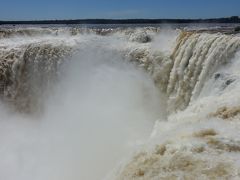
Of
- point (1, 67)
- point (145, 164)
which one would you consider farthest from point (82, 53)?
point (145, 164)

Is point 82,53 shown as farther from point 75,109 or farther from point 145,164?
point 145,164

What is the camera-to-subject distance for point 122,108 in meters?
15.2

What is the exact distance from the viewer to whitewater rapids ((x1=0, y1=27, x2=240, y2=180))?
677cm

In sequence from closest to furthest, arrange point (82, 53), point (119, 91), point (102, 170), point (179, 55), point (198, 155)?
point (198, 155) < point (102, 170) < point (179, 55) < point (119, 91) < point (82, 53)

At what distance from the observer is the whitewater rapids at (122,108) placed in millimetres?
6766

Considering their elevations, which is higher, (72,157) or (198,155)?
(198,155)

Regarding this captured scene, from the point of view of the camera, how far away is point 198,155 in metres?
6.40

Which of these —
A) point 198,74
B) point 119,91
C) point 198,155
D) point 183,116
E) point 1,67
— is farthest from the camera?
point 1,67

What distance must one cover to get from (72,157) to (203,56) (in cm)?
473

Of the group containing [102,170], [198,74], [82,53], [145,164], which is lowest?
[102,170]

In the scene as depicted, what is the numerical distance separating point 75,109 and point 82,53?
10.2ft

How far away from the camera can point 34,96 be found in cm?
1866

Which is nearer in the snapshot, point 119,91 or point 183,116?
point 183,116

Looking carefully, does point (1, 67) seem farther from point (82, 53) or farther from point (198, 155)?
point (198, 155)
